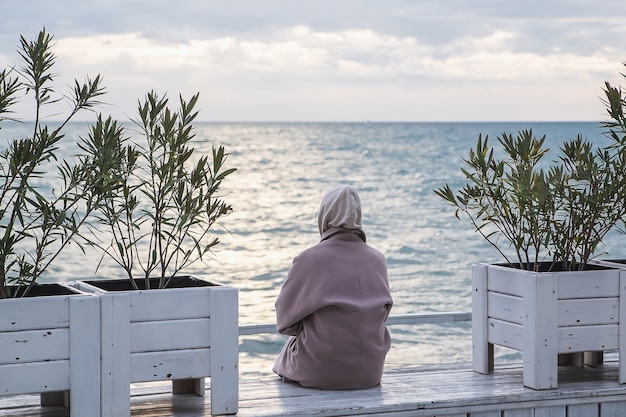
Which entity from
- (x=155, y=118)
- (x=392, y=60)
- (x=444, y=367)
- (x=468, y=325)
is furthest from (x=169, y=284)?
(x=392, y=60)

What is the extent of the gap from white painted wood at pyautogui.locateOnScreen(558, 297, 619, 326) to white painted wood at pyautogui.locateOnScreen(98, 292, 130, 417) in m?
1.86

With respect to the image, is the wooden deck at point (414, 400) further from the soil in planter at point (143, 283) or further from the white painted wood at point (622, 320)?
the soil in planter at point (143, 283)

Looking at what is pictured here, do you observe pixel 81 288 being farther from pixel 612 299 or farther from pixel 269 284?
pixel 269 284

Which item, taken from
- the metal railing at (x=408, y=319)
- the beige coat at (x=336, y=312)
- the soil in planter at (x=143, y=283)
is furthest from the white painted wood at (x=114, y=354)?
the metal railing at (x=408, y=319)

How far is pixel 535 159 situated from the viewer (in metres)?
4.36

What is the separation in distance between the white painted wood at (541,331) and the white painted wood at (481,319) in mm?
305

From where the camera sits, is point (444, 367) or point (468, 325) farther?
point (468, 325)

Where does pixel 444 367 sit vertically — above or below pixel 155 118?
below

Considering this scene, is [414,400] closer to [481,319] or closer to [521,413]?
[521,413]

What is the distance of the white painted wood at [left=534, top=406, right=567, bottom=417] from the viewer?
4062 millimetres

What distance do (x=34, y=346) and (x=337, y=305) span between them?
4.19 ft

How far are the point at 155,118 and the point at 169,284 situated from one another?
67cm

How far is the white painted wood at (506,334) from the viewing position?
4.23m

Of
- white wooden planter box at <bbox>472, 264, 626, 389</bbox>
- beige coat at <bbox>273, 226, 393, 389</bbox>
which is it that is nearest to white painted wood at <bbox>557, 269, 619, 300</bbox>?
white wooden planter box at <bbox>472, 264, 626, 389</bbox>
